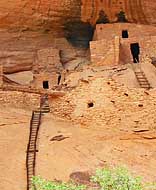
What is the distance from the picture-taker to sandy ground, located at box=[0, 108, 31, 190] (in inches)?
300

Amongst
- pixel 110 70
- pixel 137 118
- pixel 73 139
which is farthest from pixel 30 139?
pixel 110 70

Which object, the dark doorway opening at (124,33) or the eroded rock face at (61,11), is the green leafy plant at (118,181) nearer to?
the eroded rock face at (61,11)

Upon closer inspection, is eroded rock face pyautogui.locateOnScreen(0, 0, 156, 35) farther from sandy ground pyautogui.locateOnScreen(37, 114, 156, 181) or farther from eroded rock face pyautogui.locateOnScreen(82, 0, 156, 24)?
sandy ground pyautogui.locateOnScreen(37, 114, 156, 181)

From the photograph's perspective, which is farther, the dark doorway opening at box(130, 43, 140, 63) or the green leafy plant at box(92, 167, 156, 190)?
the dark doorway opening at box(130, 43, 140, 63)

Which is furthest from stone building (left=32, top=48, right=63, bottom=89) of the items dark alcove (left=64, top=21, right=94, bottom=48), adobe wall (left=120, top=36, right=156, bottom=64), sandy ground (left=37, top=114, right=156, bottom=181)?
sandy ground (left=37, top=114, right=156, bottom=181)

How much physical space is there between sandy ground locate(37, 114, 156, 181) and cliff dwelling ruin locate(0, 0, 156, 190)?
18mm

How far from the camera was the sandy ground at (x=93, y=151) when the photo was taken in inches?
309

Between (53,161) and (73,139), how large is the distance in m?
0.75

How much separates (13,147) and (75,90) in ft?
6.43

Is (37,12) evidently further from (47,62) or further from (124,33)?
(124,33)

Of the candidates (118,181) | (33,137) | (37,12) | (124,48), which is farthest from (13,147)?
(37,12)

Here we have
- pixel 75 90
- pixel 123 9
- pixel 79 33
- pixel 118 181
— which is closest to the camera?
pixel 118 181

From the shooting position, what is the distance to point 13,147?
28.0 ft

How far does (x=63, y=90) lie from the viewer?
1059 centimetres
